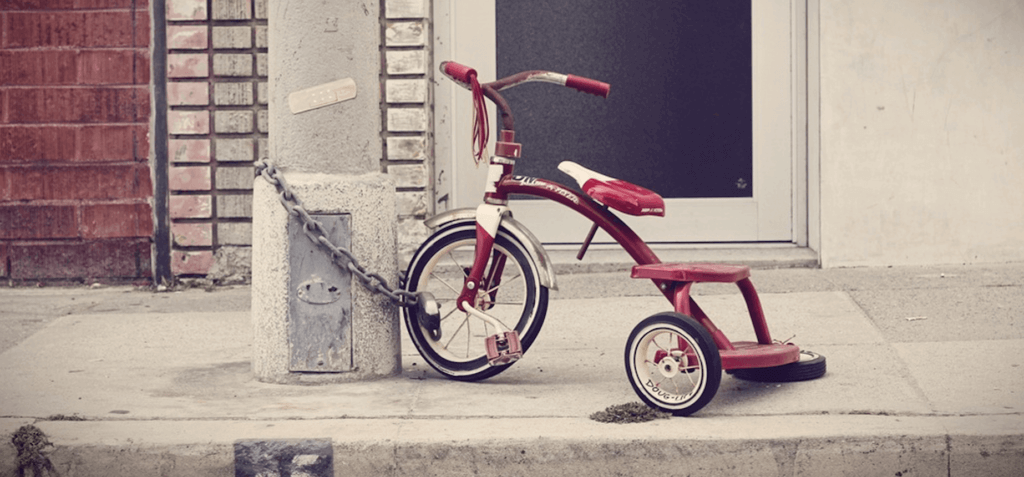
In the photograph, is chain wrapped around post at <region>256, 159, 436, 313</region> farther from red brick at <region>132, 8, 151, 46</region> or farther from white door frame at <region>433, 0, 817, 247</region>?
red brick at <region>132, 8, 151, 46</region>

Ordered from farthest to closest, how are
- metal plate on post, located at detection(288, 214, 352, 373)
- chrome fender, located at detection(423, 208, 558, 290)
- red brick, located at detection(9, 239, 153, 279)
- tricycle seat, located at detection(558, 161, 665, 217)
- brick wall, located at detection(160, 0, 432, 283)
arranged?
red brick, located at detection(9, 239, 153, 279) → brick wall, located at detection(160, 0, 432, 283) → metal plate on post, located at detection(288, 214, 352, 373) → chrome fender, located at detection(423, 208, 558, 290) → tricycle seat, located at detection(558, 161, 665, 217)

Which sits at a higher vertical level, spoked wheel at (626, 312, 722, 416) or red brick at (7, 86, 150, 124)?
red brick at (7, 86, 150, 124)

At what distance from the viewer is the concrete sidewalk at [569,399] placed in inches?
157

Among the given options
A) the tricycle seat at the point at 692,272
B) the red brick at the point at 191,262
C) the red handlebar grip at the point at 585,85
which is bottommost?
the red brick at the point at 191,262

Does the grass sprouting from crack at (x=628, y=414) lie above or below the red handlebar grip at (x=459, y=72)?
below

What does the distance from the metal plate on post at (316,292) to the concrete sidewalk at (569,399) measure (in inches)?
8.9

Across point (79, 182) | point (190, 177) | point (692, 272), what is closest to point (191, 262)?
point (190, 177)

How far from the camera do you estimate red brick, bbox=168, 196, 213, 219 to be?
24.6ft

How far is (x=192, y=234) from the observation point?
7.55m

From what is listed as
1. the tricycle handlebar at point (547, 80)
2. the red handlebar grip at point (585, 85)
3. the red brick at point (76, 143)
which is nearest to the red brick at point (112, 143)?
the red brick at point (76, 143)

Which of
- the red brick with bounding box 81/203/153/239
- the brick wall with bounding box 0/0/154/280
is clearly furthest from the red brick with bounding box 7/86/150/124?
the red brick with bounding box 81/203/153/239

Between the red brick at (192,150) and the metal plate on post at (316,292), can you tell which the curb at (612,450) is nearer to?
the metal plate on post at (316,292)

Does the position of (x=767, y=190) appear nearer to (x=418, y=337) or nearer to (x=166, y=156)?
(x=418, y=337)

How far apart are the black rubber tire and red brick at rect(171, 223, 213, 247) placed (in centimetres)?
392
